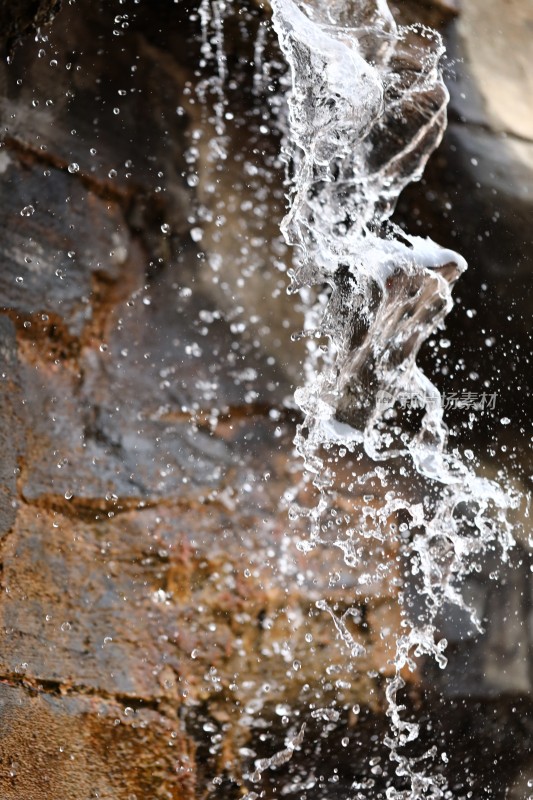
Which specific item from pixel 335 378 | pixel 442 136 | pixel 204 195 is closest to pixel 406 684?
pixel 335 378

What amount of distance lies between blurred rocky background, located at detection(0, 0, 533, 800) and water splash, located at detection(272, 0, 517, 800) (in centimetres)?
4

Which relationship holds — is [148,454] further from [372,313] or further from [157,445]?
[372,313]

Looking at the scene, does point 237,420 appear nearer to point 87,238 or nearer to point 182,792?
point 87,238

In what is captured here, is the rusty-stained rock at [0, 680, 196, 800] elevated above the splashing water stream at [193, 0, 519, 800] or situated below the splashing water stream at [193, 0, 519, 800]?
below

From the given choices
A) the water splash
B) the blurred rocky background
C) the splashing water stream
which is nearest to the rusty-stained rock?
the blurred rocky background

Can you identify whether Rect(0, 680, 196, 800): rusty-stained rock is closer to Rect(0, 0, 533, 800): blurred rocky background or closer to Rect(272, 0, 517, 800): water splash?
Rect(0, 0, 533, 800): blurred rocky background

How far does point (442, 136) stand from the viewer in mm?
1634

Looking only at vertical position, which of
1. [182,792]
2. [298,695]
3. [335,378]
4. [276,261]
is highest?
[276,261]

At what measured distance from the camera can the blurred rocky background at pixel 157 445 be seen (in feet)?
4.52

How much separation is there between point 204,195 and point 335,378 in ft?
1.20

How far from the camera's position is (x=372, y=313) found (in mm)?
1481

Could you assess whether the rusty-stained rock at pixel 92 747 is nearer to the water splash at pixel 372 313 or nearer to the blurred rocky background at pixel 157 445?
the blurred rocky background at pixel 157 445

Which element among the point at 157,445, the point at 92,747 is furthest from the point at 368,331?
the point at 92,747

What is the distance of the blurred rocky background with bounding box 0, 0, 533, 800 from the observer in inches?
54.3
